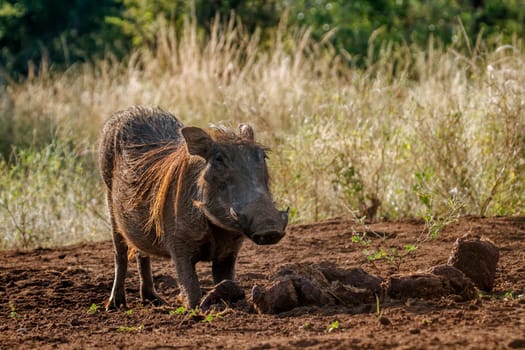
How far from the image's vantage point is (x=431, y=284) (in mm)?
4539

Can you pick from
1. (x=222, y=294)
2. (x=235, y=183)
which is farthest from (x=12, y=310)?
(x=235, y=183)

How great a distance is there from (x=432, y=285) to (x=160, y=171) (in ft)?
5.66

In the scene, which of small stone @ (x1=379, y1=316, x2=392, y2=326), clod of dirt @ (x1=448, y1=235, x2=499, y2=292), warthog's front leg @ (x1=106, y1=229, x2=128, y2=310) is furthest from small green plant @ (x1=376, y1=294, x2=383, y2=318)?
warthog's front leg @ (x1=106, y1=229, x2=128, y2=310)

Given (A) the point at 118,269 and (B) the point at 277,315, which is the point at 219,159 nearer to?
(B) the point at 277,315

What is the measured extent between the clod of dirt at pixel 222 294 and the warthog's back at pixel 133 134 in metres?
1.12

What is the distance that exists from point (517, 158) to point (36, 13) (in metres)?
15.6

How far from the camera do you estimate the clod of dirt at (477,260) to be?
4.81 meters

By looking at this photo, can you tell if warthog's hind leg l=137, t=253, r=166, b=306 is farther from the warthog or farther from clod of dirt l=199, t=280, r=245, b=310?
clod of dirt l=199, t=280, r=245, b=310

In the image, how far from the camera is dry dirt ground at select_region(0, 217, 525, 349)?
3926 mm

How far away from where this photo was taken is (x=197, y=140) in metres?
4.98

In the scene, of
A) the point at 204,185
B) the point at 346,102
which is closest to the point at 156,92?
the point at 346,102

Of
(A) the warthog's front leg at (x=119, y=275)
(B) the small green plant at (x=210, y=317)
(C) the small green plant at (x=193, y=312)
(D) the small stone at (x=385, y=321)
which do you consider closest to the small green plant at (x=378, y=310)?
(D) the small stone at (x=385, y=321)

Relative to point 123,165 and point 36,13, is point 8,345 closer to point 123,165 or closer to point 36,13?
point 123,165

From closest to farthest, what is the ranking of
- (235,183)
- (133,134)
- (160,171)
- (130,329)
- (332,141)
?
(130,329) < (235,183) < (160,171) < (133,134) < (332,141)
